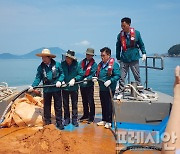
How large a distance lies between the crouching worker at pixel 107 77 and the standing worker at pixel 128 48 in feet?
2.59

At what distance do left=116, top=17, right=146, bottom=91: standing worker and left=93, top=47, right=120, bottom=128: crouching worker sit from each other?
790 millimetres

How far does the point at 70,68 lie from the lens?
208 inches

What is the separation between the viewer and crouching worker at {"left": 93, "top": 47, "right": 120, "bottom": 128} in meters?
5.04

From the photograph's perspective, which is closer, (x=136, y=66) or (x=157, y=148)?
(x=157, y=148)

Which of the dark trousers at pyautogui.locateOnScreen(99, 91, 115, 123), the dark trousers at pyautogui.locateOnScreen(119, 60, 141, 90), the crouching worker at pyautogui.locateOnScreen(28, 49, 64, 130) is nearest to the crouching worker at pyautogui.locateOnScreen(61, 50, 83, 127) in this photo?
the crouching worker at pyautogui.locateOnScreen(28, 49, 64, 130)

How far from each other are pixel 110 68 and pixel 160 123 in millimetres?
1336

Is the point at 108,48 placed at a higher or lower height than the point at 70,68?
higher

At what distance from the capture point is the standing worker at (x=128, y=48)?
5.63 meters

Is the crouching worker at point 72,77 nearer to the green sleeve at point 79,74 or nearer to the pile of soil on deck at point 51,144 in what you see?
the green sleeve at point 79,74

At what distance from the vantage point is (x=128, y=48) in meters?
5.77

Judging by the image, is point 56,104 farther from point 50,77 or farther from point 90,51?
point 90,51

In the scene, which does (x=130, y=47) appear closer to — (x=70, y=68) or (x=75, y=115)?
(x=70, y=68)

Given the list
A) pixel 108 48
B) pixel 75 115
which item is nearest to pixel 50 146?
pixel 75 115

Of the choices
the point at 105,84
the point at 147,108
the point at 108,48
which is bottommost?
the point at 147,108
